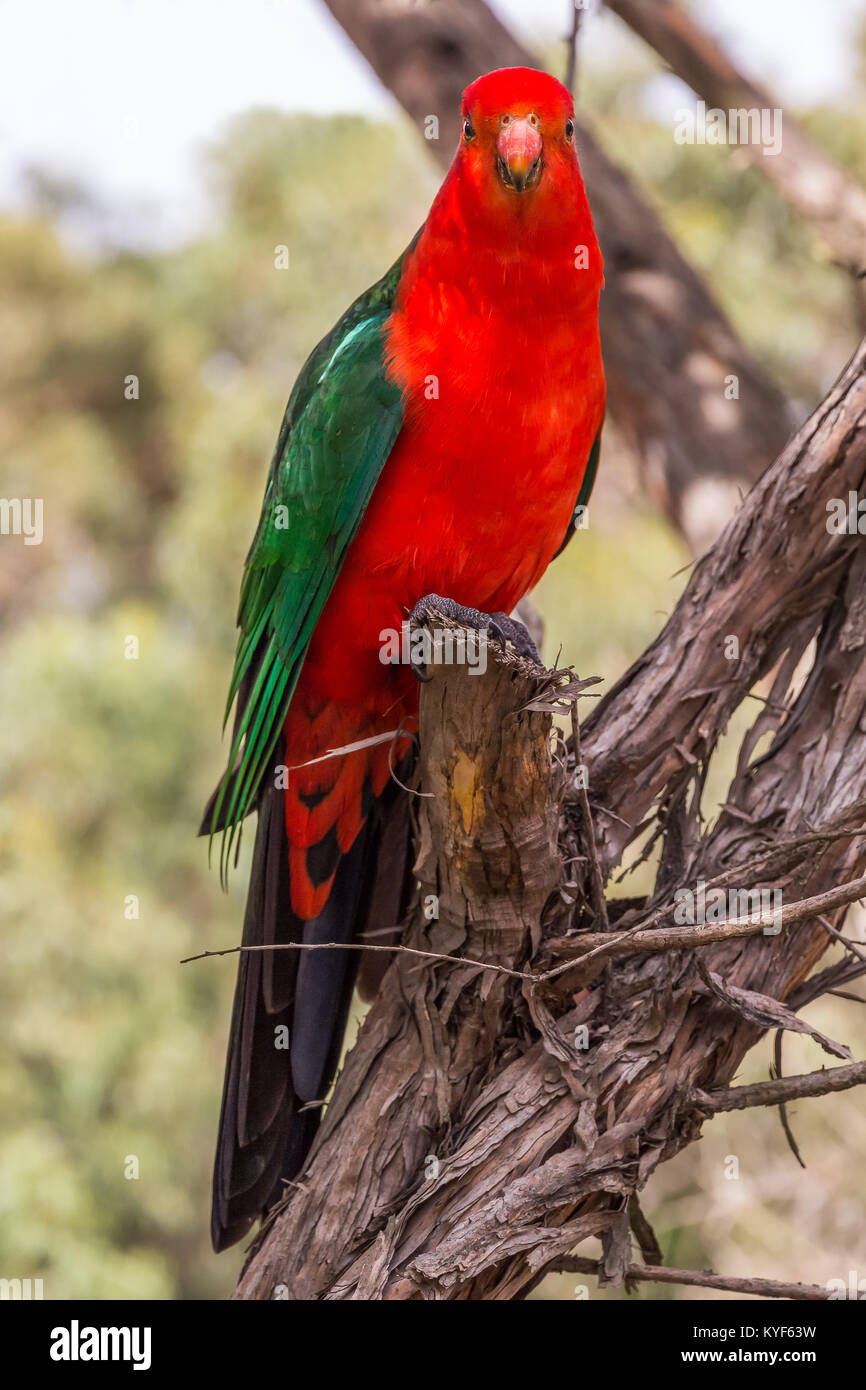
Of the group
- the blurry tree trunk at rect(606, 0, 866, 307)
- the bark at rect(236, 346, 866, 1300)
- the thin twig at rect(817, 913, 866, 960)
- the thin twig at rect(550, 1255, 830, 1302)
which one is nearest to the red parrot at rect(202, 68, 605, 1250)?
the bark at rect(236, 346, 866, 1300)

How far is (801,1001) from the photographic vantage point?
253 centimetres

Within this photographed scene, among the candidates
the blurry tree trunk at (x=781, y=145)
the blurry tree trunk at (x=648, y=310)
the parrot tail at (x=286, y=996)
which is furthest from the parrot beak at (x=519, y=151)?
the blurry tree trunk at (x=781, y=145)

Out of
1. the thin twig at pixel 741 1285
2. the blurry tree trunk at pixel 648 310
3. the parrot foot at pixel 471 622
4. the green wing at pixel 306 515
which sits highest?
the blurry tree trunk at pixel 648 310

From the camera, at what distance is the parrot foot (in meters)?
2.26

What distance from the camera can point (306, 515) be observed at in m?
2.64

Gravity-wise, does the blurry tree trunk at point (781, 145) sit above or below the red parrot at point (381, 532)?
above

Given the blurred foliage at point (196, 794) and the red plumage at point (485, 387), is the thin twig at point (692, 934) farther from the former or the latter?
the blurred foliage at point (196, 794)

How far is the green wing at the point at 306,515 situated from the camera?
8.35 feet

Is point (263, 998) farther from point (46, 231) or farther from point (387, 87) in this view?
point (46, 231)

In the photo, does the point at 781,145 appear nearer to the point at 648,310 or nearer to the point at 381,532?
the point at 648,310

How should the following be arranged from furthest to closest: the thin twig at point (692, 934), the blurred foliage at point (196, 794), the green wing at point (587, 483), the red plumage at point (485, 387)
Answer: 1. the blurred foliage at point (196, 794)
2. the green wing at point (587, 483)
3. the red plumage at point (485, 387)
4. the thin twig at point (692, 934)

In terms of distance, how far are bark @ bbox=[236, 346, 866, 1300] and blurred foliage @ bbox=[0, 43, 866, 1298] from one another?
331cm

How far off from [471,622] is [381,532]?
379mm

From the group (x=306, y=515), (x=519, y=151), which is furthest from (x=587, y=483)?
(x=519, y=151)
